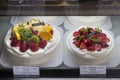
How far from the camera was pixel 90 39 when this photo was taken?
133cm

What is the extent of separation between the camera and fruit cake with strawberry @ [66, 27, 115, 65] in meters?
1.29

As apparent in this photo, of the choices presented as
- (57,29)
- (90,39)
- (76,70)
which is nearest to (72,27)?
(57,29)

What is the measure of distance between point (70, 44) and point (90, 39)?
0.36 ft

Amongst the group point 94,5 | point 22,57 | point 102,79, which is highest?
point 94,5

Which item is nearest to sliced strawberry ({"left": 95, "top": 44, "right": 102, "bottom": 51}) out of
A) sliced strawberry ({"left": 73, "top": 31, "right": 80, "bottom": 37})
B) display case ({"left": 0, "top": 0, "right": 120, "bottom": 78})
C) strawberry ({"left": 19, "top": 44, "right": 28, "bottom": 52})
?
display case ({"left": 0, "top": 0, "right": 120, "bottom": 78})

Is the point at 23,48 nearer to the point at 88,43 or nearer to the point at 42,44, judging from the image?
the point at 42,44

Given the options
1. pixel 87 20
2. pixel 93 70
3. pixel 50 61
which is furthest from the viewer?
pixel 87 20

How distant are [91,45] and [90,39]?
0.13 feet

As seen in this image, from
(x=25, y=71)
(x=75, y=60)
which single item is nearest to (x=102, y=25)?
(x=75, y=60)

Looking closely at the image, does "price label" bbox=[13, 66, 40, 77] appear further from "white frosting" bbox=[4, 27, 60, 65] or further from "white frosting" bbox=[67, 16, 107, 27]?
"white frosting" bbox=[67, 16, 107, 27]

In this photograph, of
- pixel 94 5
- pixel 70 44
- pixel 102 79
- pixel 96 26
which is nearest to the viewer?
pixel 94 5

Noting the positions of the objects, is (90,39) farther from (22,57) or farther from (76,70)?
(22,57)

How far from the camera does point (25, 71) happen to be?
1250mm

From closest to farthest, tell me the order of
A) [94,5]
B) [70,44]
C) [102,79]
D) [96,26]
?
[94,5] → [102,79] → [70,44] → [96,26]
